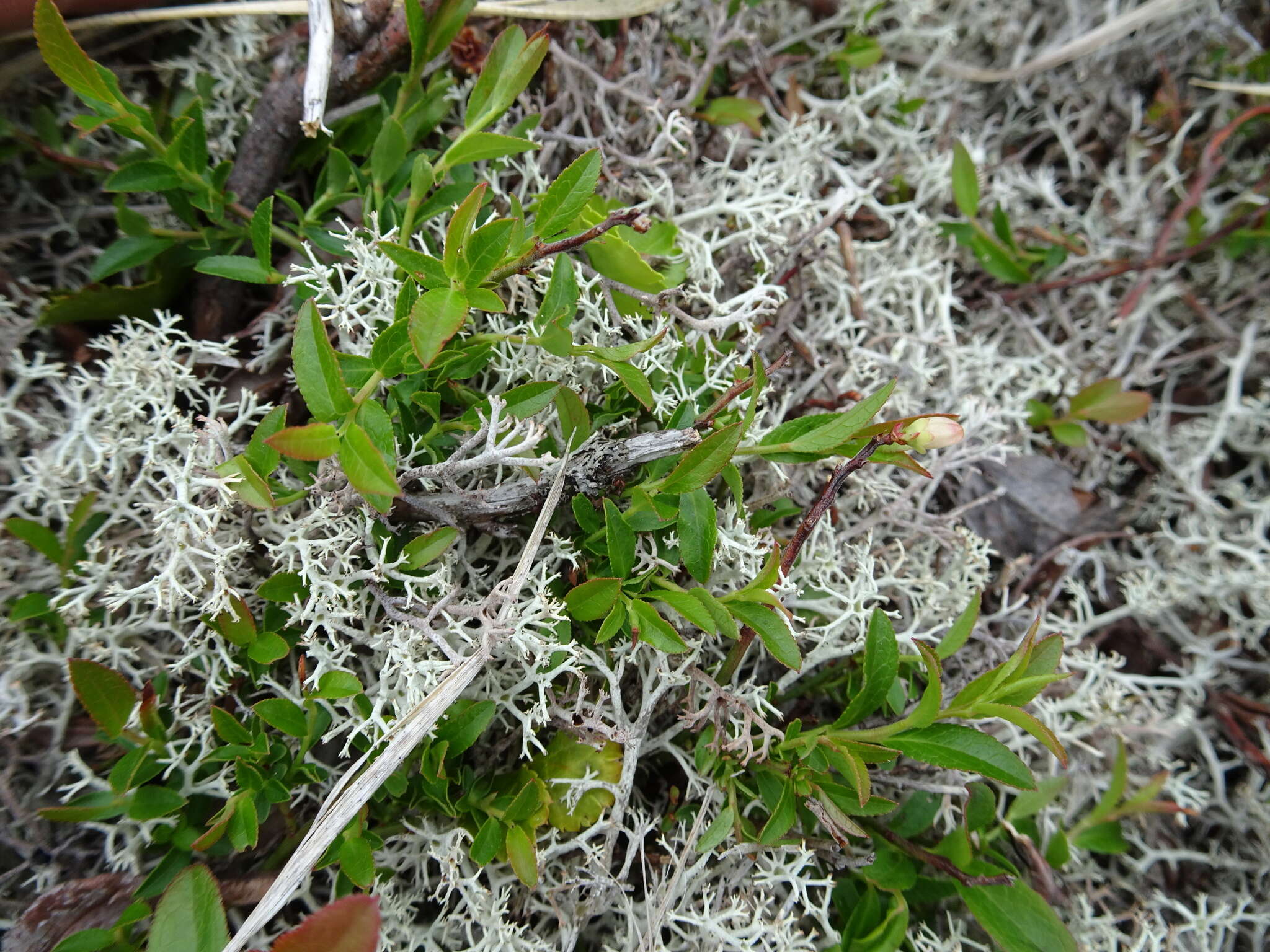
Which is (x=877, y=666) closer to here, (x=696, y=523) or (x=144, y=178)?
(x=696, y=523)

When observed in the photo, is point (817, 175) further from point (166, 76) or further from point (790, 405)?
point (166, 76)

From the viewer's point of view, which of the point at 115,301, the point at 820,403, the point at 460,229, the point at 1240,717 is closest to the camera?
the point at 460,229

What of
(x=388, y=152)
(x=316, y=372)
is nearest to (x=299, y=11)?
(x=388, y=152)

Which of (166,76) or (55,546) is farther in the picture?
(166,76)

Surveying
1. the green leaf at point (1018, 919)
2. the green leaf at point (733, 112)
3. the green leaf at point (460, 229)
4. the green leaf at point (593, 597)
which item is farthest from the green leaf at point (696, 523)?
the green leaf at point (733, 112)

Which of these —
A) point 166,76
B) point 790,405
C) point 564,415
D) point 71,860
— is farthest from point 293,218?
point 71,860
